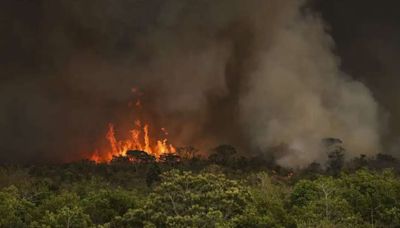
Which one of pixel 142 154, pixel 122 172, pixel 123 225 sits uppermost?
pixel 142 154

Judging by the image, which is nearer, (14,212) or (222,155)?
(14,212)

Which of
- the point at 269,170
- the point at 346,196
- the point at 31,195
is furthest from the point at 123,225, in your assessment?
the point at 269,170

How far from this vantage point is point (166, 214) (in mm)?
50750

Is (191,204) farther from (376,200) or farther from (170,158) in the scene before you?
(170,158)

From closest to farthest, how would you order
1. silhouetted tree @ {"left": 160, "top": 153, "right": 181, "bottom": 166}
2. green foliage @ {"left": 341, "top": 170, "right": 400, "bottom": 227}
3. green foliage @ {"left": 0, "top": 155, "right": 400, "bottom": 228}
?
green foliage @ {"left": 0, "top": 155, "right": 400, "bottom": 228}
green foliage @ {"left": 341, "top": 170, "right": 400, "bottom": 227}
silhouetted tree @ {"left": 160, "top": 153, "right": 181, "bottom": 166}

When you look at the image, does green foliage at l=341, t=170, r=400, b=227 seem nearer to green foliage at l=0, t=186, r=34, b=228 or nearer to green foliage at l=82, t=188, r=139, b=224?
green foliage at l=82, t=188, r=139, b=224

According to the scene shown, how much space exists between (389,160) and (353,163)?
1229 cm

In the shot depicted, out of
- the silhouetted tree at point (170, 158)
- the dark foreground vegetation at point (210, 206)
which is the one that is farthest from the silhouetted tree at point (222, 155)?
the dark foreground vegetation at point (210, 206)

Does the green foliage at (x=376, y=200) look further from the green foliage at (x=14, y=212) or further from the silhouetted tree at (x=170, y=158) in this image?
the silhouetted tree at (x=170, y=158)

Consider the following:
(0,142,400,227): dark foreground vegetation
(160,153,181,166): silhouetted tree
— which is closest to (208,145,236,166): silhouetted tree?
(160,153,181,166): silhouetted tree

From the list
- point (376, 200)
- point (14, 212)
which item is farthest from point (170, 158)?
point (14, 212)

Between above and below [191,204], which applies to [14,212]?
below

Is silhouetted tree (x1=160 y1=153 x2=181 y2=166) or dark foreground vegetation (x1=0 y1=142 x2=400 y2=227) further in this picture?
silhouetted tree (x1=160 y1=153 x2=181 y2=166)

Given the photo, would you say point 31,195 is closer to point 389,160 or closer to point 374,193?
point 374,193
